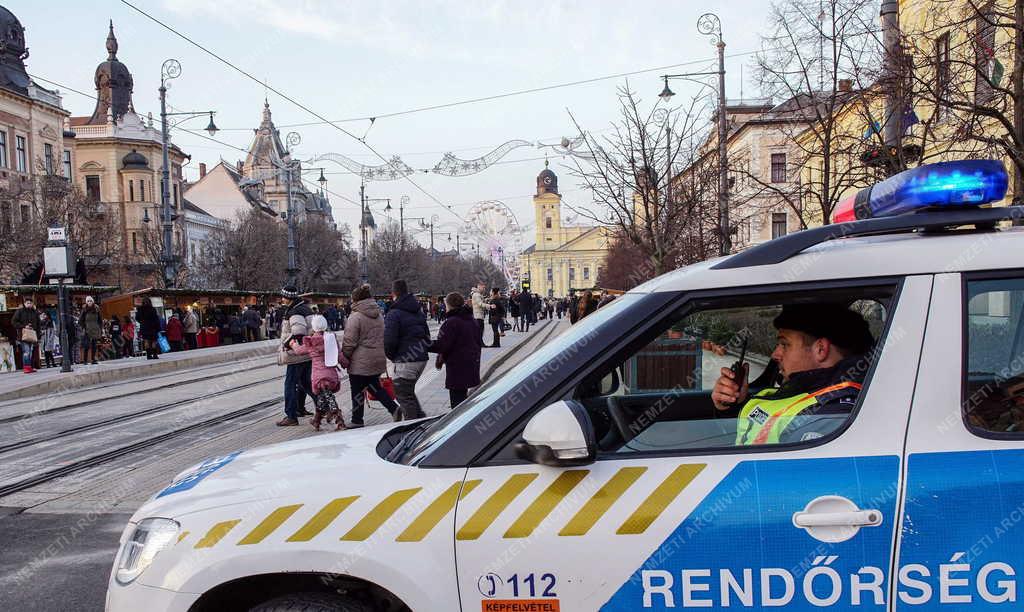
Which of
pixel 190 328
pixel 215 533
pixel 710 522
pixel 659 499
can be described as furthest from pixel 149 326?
pixel 710 522

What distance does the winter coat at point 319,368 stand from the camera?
1014cm

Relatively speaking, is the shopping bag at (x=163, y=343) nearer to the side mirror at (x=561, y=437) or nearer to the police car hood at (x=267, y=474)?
the police car hood at (x=267, y=474)

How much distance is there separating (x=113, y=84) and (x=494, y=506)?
77494 millimetres

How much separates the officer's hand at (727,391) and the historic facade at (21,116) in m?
49.1

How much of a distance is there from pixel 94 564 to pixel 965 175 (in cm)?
515

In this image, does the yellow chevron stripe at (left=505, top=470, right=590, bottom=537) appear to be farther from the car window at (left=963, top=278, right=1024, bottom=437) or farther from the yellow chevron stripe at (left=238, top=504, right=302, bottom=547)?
the car window at (left=963, top=278, right=1024, bottom=437)

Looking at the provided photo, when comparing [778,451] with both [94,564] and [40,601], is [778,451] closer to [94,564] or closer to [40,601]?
[40,601]

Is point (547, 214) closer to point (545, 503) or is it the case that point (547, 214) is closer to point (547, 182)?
point (547, 182)

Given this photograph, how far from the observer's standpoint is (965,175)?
241 cm

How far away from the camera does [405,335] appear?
9352 mm

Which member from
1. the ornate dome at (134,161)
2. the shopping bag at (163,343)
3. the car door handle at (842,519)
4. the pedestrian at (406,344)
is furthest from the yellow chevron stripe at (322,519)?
the ornate dome at (134,161)

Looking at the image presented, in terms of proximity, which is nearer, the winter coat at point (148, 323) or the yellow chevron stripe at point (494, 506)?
the yellow chevron stripe at point (494, 506)

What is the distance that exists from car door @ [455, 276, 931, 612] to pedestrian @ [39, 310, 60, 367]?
23.6 meters

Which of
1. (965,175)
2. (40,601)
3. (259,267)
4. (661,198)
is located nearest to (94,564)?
(40,601)
